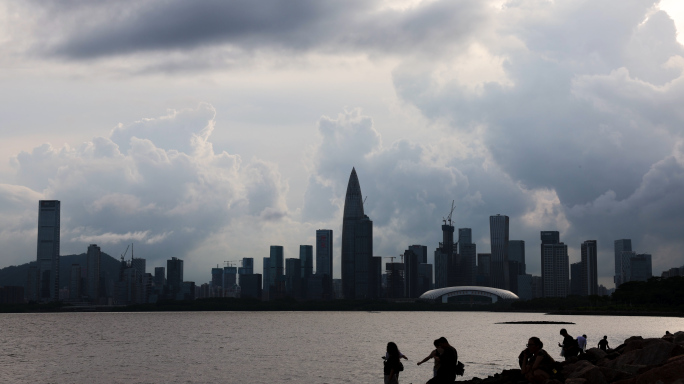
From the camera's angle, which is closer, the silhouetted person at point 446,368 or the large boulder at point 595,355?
the silhouetted person at point 446,368

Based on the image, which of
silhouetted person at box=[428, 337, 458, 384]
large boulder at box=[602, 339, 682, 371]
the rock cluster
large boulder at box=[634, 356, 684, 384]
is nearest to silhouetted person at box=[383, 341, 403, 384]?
silhouetted person at box=[428, 337, 458, 384]

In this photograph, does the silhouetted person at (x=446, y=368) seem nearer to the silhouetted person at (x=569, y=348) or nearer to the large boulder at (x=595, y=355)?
the silhouetted person at (x=569, y=348)

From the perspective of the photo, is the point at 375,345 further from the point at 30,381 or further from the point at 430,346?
the point at 30,381

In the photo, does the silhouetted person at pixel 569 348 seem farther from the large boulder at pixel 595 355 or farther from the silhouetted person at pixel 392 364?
the silhouetted person at pixel 392 364

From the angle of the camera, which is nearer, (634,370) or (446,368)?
(446,368)

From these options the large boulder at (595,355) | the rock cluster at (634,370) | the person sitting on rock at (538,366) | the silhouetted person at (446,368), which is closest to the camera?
the rock cluster at (634,370)

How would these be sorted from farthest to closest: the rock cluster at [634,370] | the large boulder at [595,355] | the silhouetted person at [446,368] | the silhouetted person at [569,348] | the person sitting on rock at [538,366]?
the large boulder at [595,355]
the silhouetted person at [569,348]
the person sitting on rock at [538,366]
the silhouetted person at [446,368]
the rock cluster at [634,370]

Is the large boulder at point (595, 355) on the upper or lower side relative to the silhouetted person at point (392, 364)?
lower

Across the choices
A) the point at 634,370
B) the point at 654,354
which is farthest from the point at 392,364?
the point at 654,354

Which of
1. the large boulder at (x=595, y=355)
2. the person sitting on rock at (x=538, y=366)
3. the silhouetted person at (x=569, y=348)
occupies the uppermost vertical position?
the person sitting on rock at (x=538, y=366)

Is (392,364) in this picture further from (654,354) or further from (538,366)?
(654,354)

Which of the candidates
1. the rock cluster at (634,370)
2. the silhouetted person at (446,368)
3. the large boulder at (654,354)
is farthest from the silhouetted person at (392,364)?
the large boulder at (654,354)

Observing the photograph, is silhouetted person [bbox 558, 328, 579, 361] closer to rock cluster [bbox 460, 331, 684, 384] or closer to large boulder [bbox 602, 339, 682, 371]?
rock cluster [bbox 460, 331, 684, 384]

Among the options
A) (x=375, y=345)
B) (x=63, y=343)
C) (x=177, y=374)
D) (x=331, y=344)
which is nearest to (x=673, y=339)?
→ (x=177, y=374)
